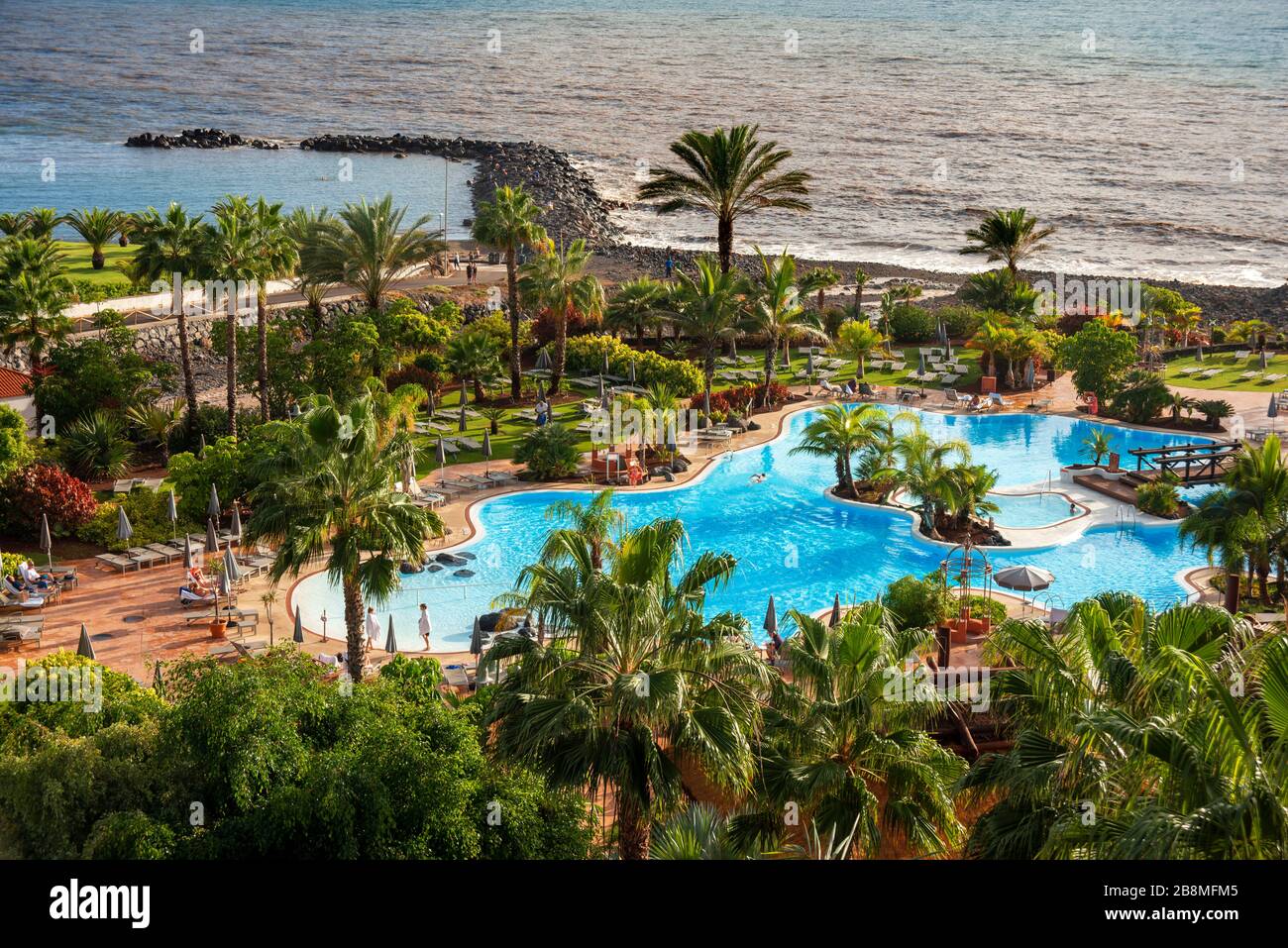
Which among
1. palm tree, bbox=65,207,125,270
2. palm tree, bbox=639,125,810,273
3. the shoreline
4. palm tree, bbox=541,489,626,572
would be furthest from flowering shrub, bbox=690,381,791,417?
palm tree, bbox=65,207,125,270

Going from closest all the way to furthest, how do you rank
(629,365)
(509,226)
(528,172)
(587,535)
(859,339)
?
(587,535) < (509,226) < (629,365) < (859,339) < (528,172)

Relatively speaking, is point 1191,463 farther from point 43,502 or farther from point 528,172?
point 528,172

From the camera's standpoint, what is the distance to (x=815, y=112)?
142m

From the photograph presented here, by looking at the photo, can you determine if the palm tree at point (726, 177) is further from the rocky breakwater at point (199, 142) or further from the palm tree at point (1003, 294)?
the rocky breakwater at point (199, 142)

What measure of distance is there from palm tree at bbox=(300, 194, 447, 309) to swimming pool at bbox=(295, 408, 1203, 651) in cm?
1140

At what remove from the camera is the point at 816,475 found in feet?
127

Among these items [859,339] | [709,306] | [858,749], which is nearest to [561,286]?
[709,306]

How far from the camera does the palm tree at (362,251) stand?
42969 millimetres

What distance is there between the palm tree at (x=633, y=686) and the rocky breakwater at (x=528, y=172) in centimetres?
6047

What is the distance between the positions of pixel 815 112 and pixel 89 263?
96067 mm

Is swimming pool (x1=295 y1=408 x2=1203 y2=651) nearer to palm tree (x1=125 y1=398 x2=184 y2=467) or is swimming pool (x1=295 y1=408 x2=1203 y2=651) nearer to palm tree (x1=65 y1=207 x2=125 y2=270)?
palm tree (x1=125 y1=398 x2=184 y2=467)
